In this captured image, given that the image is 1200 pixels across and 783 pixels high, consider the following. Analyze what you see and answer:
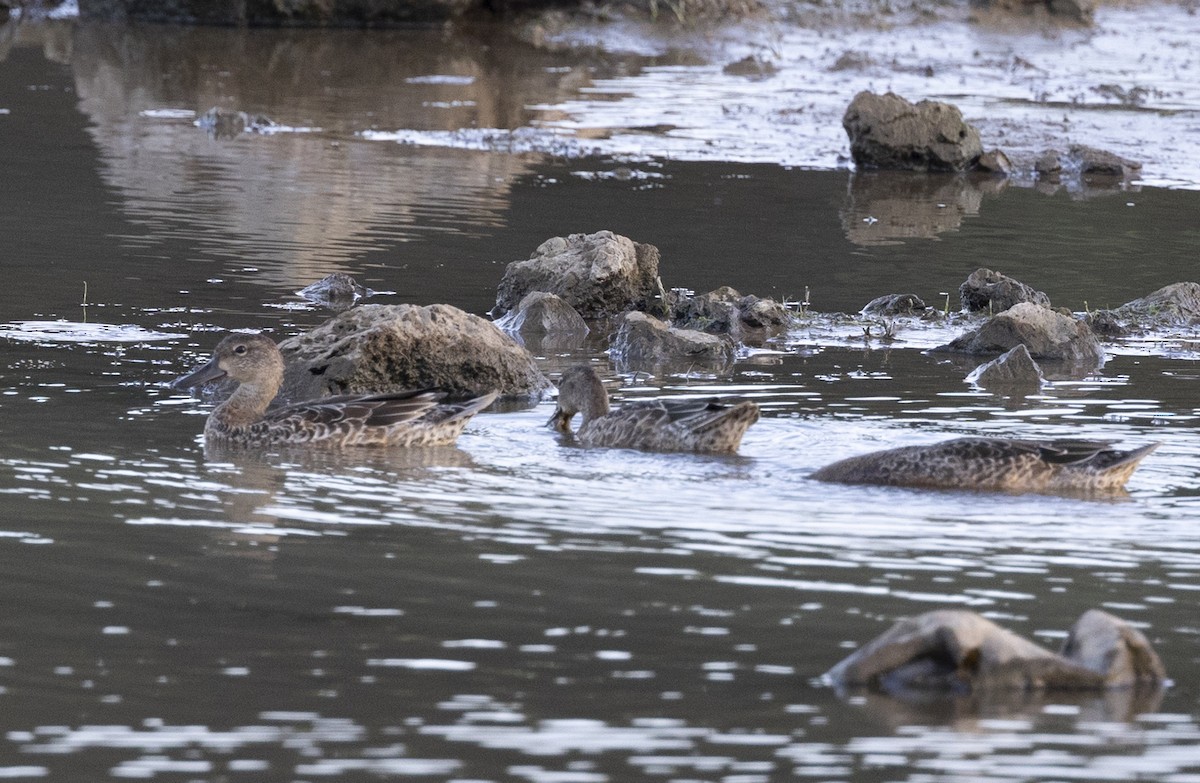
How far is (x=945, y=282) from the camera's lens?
18.2m

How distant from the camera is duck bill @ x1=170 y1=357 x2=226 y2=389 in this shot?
12.4 m

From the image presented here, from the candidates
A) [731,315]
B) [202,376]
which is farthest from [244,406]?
[731,315]

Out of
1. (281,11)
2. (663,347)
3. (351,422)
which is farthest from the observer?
(281,11)

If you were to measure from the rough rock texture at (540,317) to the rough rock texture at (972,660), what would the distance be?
8.97 meters

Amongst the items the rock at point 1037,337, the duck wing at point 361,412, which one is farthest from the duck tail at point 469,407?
the rock at point 1037,337

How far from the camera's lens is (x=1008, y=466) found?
10430mm

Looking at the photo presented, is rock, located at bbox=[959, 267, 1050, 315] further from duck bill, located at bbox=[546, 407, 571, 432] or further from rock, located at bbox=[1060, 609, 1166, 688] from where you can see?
rock, located at bbox=[1060, 609, 1166, 688]

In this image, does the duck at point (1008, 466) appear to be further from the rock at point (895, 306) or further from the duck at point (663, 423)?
the rock at point (895, 306)

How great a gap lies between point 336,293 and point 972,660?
408 inches

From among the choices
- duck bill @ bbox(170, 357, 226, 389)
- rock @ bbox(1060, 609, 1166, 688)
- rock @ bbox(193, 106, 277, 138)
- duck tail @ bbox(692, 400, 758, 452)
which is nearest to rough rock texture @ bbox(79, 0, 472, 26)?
rock @ bbox(193, 106, 277, 138)

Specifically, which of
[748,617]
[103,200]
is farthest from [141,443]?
[103,200]

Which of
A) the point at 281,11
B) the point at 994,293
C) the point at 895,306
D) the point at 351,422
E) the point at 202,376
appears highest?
the point at 281,11

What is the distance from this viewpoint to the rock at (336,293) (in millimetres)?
16581

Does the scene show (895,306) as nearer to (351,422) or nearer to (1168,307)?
(1168,307)
